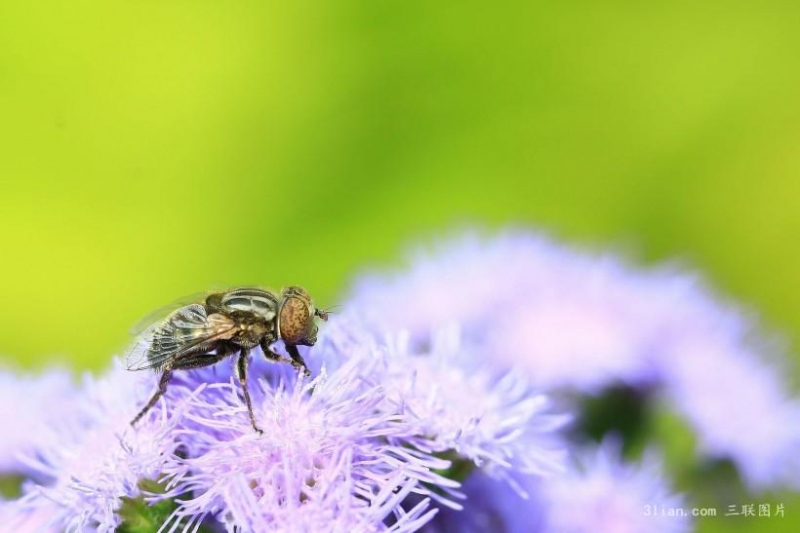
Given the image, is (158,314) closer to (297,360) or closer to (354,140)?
(297,360)

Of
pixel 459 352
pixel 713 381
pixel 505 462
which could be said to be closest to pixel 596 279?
pixel 713 381

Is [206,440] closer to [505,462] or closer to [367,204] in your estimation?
[505,462]

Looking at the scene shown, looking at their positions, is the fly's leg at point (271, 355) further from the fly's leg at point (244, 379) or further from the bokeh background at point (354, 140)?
the bokeh background at point (354, 140)

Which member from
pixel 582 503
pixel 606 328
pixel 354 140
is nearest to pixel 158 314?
pixel 582 503

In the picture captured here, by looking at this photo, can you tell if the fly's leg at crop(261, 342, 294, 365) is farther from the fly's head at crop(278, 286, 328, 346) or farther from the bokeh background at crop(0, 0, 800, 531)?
the bokeh background at crop(0, 0, 800, 531)

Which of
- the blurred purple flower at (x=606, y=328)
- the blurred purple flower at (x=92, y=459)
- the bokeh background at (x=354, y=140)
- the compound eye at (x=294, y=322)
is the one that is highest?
the bokeh background at (x=354, y=140)

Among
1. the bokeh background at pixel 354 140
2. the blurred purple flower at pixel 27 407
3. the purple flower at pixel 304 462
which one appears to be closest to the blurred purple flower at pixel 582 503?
the purple flower at pixel 304 462
